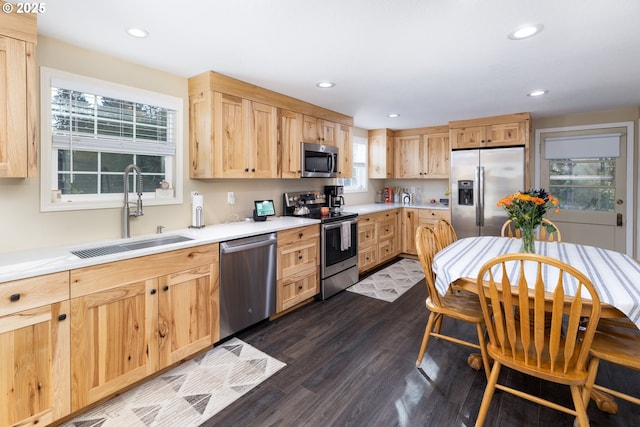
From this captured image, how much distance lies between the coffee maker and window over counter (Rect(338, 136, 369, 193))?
0.83 metres

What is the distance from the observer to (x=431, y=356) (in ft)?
7.96

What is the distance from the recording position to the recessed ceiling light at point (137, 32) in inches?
79.7

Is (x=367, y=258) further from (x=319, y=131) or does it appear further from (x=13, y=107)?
(x=13, y=107)

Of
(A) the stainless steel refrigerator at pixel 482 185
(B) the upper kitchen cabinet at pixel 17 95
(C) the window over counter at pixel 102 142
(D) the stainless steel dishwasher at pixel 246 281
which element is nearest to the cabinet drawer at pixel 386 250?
(A) the stainless steel refrigerator at pixel 482 185

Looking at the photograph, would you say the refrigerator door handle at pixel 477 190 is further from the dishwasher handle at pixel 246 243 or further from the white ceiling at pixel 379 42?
the dishwasher handle at pixel 246 243

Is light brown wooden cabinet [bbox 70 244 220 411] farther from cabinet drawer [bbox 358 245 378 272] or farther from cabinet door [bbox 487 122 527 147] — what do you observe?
cabinet door [bbox 487 122 527 147]

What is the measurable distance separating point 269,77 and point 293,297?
2.12 m

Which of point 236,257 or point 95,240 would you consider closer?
point 95,240

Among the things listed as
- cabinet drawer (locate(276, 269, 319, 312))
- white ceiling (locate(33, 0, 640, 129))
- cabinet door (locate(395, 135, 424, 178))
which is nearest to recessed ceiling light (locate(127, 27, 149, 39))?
white ceiling (locate(33, 0, 640, 129))

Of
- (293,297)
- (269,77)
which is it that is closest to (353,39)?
(269,77)

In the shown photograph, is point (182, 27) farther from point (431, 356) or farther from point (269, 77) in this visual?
point (431, 356)

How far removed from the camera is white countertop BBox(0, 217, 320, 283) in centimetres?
162

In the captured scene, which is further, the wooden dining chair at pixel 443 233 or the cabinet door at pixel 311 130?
the cabinet door at pixel 311 130

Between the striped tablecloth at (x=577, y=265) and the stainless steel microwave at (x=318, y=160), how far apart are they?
1889 millimetres
